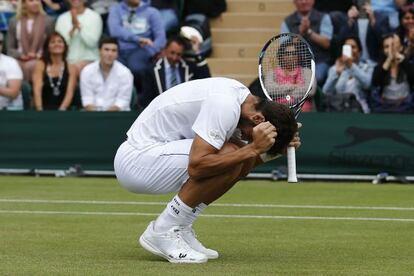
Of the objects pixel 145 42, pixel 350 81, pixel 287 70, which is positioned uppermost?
pixel 287 70

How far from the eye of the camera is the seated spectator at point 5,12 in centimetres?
1931

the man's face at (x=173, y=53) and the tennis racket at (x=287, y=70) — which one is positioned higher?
the tennis racket at (x=287, y=70)

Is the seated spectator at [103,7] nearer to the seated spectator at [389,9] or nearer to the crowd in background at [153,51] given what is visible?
the crowd in background at [153,51]

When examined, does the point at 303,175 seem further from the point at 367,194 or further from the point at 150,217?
the point at 150,217

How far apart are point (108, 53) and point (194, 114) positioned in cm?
865

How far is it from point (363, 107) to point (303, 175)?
1933mm

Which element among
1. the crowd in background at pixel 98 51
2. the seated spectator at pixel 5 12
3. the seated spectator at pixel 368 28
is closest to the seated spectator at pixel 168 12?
the crowd in background at pixel 98 51

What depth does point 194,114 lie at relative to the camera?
7.90 m

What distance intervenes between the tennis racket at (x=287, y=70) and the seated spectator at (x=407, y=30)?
26.4 ft

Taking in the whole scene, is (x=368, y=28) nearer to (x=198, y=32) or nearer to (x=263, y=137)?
(x=198, y=32)

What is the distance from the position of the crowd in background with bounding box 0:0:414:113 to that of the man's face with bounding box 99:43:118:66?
14 mm

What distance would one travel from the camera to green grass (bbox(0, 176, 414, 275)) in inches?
301

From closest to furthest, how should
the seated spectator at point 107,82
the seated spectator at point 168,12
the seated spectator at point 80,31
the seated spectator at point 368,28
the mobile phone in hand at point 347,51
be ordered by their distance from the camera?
1. the seated spectator at point 107,82
2. the mobile phone in hand at point 347,51
3. the seated spectator at point 368,28
4. the seated spectator at point 80,31
5. the seated spectator at point 168,12

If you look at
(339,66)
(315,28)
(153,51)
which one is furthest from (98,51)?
(339,66)
